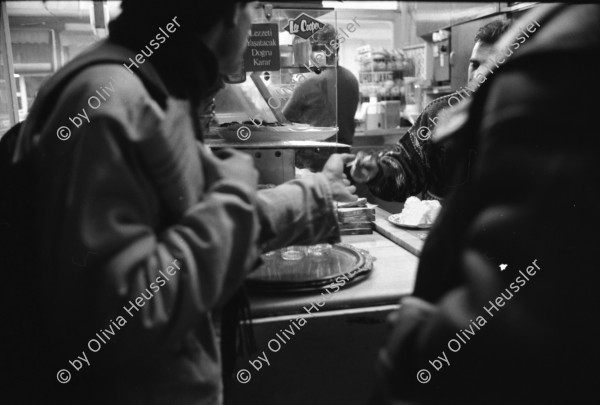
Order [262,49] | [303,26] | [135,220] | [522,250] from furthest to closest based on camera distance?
[303,26] < [262,49] < [135,220] < [522,250]

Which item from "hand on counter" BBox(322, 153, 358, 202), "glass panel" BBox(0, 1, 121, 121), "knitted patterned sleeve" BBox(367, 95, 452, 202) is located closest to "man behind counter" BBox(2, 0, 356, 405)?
"hand on counter" BBox(322, 153, 358, 202)

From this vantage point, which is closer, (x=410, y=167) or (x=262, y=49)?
(x=262, y=49)

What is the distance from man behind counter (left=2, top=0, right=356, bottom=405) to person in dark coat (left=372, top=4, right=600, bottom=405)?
12.2 inches

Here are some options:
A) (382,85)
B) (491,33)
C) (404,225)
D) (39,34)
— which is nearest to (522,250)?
(404,225)

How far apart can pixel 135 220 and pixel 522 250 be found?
50 cm

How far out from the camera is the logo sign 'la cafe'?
1754mm

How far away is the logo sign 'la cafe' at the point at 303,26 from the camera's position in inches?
69.1

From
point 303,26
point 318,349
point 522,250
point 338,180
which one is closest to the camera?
point 522,250

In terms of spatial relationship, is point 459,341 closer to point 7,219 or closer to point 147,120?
point 147,120

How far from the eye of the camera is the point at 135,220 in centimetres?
71

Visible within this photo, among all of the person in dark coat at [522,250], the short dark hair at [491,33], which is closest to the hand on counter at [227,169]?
the person in dark coat at [522,250]

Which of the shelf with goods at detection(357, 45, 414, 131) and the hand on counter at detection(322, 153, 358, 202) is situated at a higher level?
the shelf with goods at detection(357, 45, 414, 131)

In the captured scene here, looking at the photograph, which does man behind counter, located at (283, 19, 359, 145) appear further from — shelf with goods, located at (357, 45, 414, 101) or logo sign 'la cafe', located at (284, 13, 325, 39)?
shelf with goods, located at (357, 45, 414, 101)

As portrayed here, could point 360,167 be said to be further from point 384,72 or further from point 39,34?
point 384,72
